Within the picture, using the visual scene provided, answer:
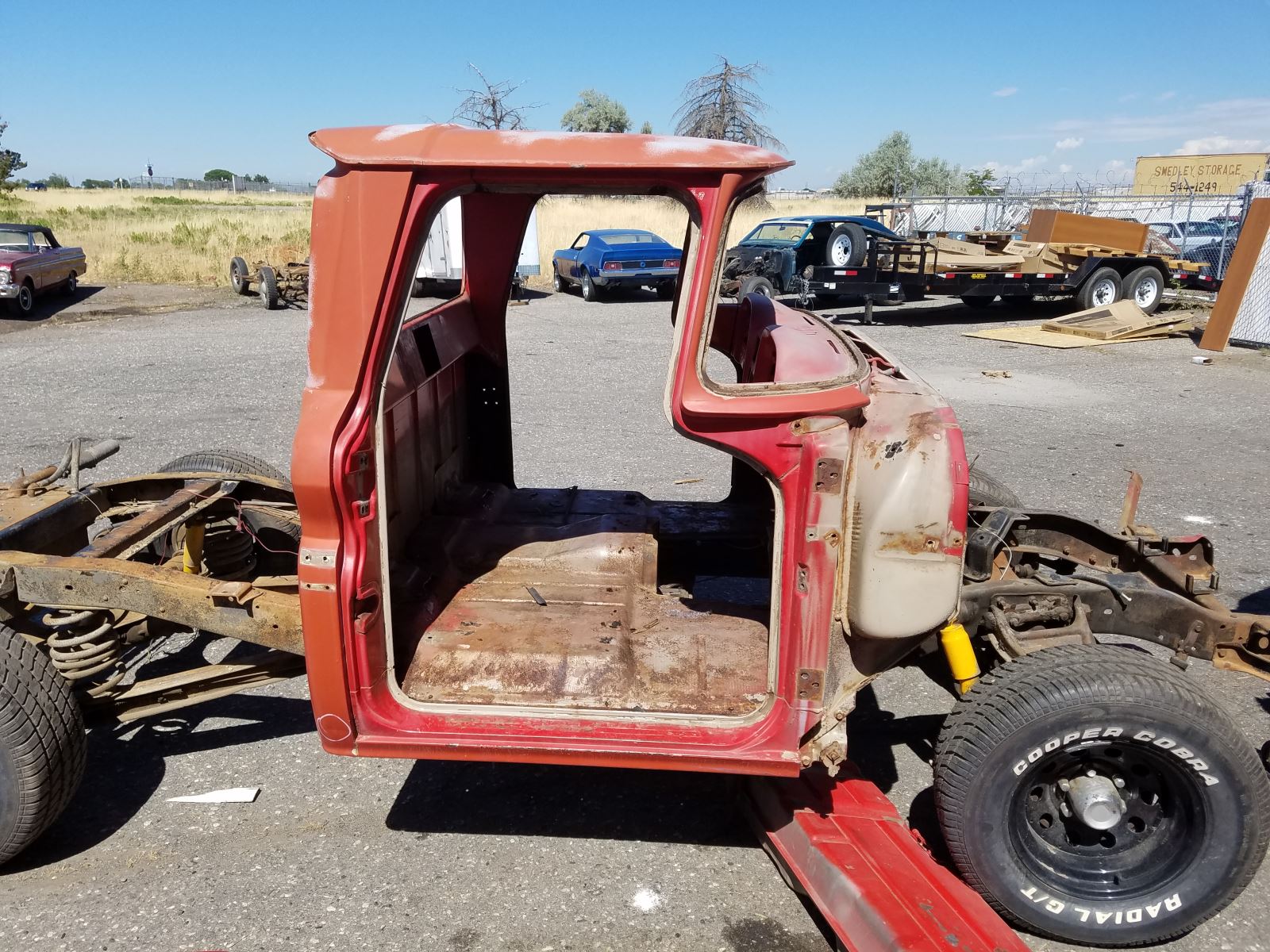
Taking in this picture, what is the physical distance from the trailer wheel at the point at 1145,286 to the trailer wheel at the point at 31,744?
17.4m

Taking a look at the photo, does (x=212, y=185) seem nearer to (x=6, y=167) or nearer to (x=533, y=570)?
(x=6, y=167)

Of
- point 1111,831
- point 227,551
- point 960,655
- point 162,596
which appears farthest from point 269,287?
point 1111,831

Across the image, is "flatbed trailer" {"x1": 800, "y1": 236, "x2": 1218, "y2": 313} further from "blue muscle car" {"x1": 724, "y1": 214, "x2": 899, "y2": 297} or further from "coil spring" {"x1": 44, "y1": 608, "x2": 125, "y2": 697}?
"coil spring" {"x1": 44, "y1": 608, "x2": 125, "y2": 697}

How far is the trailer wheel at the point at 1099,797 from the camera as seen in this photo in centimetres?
256

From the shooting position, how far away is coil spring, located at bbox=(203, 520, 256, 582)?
412 centimetres

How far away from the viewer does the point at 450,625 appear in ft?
10.6

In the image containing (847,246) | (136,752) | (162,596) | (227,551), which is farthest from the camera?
(847,246)

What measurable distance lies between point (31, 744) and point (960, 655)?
2.93m

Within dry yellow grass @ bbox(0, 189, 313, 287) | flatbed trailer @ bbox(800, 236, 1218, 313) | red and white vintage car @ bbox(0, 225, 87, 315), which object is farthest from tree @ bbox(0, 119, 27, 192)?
flatbed trailer @ bbox(800, 236, 1218, 313)

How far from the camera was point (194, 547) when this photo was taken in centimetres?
388

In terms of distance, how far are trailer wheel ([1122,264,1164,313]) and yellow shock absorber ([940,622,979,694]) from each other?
1577 centimetres

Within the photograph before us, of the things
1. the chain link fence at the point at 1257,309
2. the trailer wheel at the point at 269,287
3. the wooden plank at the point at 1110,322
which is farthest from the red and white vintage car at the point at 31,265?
the chain link fence at the point at 1257,309

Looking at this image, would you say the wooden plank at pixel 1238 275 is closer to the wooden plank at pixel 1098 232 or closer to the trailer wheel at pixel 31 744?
the wooden plank at pixel 1098 232

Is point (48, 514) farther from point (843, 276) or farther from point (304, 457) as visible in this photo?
point (843, 276)
